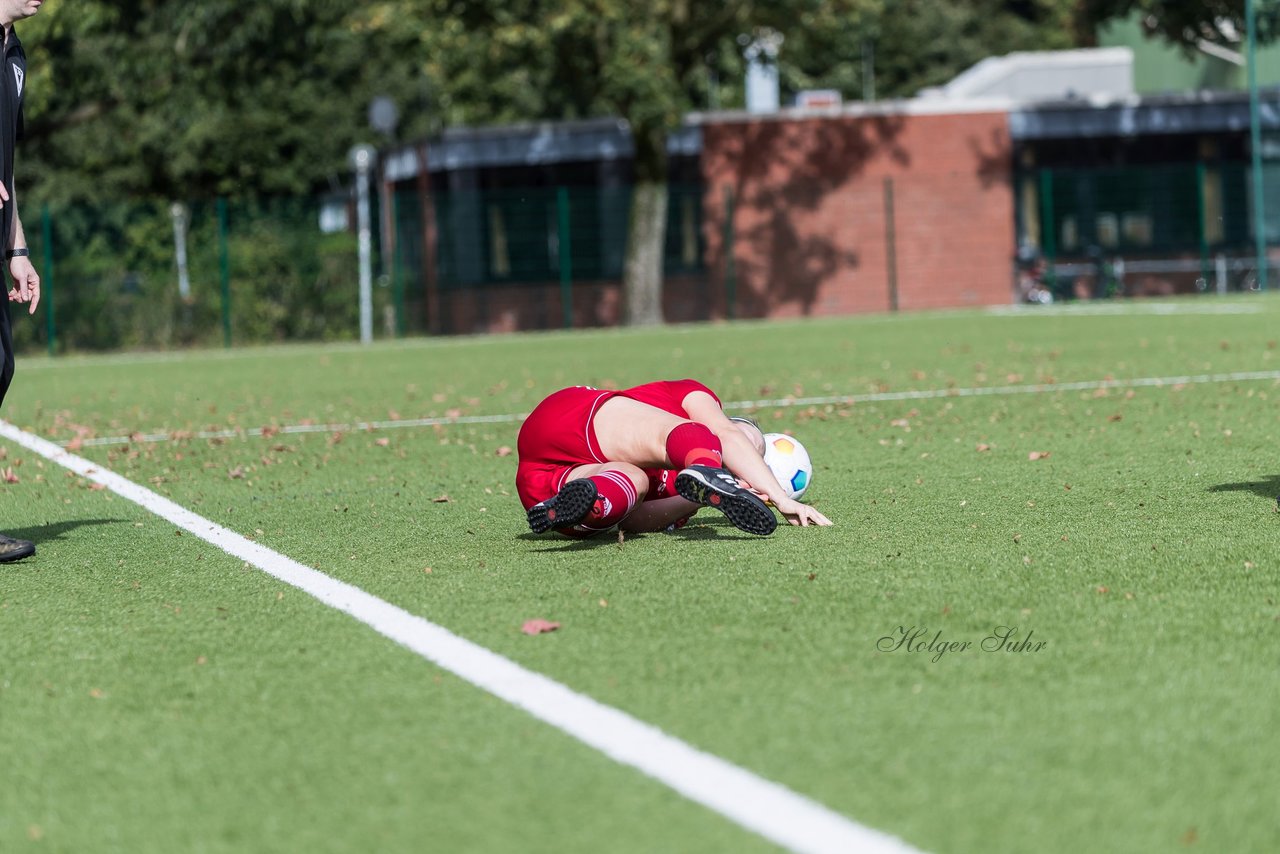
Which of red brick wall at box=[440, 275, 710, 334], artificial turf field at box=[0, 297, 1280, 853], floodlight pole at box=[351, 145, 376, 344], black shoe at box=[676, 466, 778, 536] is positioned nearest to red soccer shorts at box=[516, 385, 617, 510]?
artificial turf field at box=[0, 297, 1280, 853]

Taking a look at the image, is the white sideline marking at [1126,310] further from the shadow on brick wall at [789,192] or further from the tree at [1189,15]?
the tree at [1189,15]

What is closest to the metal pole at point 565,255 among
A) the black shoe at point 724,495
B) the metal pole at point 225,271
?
the metal pole at point 225,271

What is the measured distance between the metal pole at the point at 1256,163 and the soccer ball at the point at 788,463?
2908cm

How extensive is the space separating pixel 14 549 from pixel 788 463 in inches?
115

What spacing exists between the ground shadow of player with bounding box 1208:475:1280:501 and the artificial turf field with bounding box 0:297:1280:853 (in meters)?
0.03

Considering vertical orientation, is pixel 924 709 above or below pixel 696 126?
below

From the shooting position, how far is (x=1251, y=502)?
714 cm

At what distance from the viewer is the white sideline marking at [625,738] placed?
10.2ft

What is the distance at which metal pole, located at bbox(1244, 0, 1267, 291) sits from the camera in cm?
Answer: 3453

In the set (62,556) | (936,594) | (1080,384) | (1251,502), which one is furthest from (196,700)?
(1080,384)

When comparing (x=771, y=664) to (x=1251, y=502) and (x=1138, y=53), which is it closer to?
(x=1251, y=502)

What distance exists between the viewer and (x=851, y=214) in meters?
37.0

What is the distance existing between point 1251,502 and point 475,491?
3.48 m

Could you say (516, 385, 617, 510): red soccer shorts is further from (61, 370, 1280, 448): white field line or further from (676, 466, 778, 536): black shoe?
(61, 370, 1280, 448): white field line
